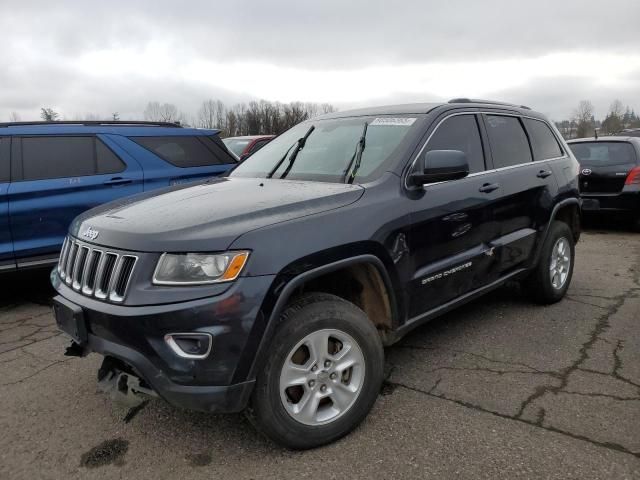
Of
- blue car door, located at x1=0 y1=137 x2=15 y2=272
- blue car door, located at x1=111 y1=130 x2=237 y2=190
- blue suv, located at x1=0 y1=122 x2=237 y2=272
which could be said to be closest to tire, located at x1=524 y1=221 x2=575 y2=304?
blue car door, located at x1=111 y1=130 x2=237 y2=190

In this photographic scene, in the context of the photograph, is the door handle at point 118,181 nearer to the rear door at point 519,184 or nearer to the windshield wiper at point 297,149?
the windshield wiper at point 297,149

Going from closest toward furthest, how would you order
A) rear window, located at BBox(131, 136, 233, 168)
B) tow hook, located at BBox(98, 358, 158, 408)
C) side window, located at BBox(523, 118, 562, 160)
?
1. tow hook, located at BBox(98, 358, 158, 408)
2. side window, located at BBox(523, 118, 562, 160)
3. rear window, located at BBox(131, 136, 233, 168)

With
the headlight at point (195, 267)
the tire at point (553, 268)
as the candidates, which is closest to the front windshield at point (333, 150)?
the headlight at point (195, 267)

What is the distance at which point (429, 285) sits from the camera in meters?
3.31

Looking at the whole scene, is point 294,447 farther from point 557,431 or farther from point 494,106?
point 494,106

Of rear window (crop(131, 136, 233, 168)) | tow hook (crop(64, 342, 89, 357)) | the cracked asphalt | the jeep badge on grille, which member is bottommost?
the cracked asphalt

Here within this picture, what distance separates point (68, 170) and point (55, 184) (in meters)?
0.24

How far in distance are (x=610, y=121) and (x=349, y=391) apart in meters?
69.1

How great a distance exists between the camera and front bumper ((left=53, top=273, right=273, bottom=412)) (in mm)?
2324

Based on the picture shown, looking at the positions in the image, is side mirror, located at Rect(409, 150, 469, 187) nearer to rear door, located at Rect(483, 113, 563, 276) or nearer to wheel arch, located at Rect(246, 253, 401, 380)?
wheel arch, located at Rect(246, 253, 401, 380)

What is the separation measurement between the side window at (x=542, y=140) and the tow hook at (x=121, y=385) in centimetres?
375

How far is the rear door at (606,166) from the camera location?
8.29 meters

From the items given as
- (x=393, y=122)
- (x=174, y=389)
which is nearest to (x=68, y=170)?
(x=393, y=122)

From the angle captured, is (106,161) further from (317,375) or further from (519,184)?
(519,184)
